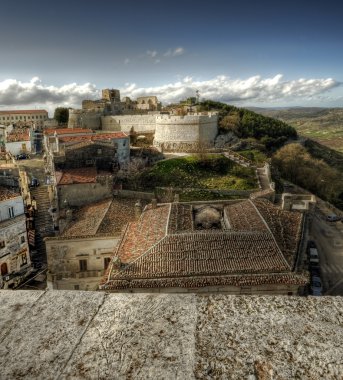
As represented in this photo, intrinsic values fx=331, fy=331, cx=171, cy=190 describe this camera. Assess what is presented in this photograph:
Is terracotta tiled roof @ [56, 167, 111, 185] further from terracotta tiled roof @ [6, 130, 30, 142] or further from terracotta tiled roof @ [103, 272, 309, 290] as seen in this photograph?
terracotta tiled roof @ [6, 130, 30, 142]

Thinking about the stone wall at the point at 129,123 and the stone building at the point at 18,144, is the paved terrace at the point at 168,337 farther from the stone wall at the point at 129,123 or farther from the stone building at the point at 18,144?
the stone building at the point at 18,144

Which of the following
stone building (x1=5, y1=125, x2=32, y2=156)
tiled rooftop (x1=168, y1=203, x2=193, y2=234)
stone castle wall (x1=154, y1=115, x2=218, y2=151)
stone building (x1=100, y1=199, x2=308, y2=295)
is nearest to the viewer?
stone building (x1=100, y1=199, x2=308, y2=295)

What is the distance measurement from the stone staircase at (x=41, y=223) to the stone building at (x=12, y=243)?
1.38 m

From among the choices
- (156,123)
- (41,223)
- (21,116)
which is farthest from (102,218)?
(21,116)

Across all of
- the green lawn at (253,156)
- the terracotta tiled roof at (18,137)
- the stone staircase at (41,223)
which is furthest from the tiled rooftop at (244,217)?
the terracotta tiled roof at (18,137)

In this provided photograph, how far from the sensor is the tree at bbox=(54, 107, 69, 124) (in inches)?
2896

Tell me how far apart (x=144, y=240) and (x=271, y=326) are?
615 inches

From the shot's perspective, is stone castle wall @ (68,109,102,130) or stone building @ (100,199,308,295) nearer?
stone building @ (100,199,308,295)

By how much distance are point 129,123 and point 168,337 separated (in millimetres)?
57058

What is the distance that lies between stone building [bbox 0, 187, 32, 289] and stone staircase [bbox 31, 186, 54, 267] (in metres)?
1.38

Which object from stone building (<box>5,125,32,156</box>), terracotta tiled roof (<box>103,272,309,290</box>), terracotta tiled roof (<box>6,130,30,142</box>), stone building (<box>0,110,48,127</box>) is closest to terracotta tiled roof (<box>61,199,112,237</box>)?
terracotta tiled roof (<box>103,272,309,290</box>)

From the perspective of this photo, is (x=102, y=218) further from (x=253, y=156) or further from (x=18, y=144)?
(x=18, y=144)

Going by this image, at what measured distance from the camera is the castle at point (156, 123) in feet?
153

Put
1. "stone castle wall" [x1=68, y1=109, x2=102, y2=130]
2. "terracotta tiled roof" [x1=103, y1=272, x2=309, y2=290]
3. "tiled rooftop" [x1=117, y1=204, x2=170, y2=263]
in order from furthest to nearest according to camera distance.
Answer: "stone castle wall" [x1=68, y1=109, x2=102, y2=130], "tiled rooftop" [x1=117, y1=204, x2=170, y2=263], "terracotta tiled roof" [x1=103, y1=272, x2=309, y2=290]
